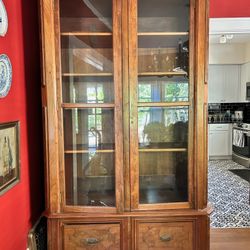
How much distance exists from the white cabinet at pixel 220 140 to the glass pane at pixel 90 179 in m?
5.27

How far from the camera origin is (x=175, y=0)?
1.95 meters

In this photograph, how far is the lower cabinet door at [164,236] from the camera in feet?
6.35

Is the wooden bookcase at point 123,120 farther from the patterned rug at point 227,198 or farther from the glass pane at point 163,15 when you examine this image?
the patterned rug at point 227,198

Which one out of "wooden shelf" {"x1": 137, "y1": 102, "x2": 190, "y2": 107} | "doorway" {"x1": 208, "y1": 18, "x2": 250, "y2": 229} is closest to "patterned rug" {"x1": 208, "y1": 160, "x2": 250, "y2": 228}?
"doorway" {"x1": 208, "y1": 18, "x2": 250, "y2": 229}

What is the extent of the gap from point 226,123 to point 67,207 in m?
5.91

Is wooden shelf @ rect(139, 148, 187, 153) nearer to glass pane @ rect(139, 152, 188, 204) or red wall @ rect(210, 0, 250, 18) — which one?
glass pane @ rect(139, 152, 188, 204)

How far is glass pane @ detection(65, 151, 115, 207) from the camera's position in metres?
1.97

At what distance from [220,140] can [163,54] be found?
533cm

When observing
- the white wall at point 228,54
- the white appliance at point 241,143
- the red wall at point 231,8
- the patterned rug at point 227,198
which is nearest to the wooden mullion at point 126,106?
Result: the red wall at point 231,8

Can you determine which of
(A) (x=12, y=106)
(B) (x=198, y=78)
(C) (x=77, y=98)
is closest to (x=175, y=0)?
(B) (x=198, y=78)

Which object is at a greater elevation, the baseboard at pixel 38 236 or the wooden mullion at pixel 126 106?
the wooden mullion at pixel 126 106

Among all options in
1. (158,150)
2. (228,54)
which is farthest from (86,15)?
(228,54)

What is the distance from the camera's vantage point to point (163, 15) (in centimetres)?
201

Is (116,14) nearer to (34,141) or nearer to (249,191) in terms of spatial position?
(34,141)
